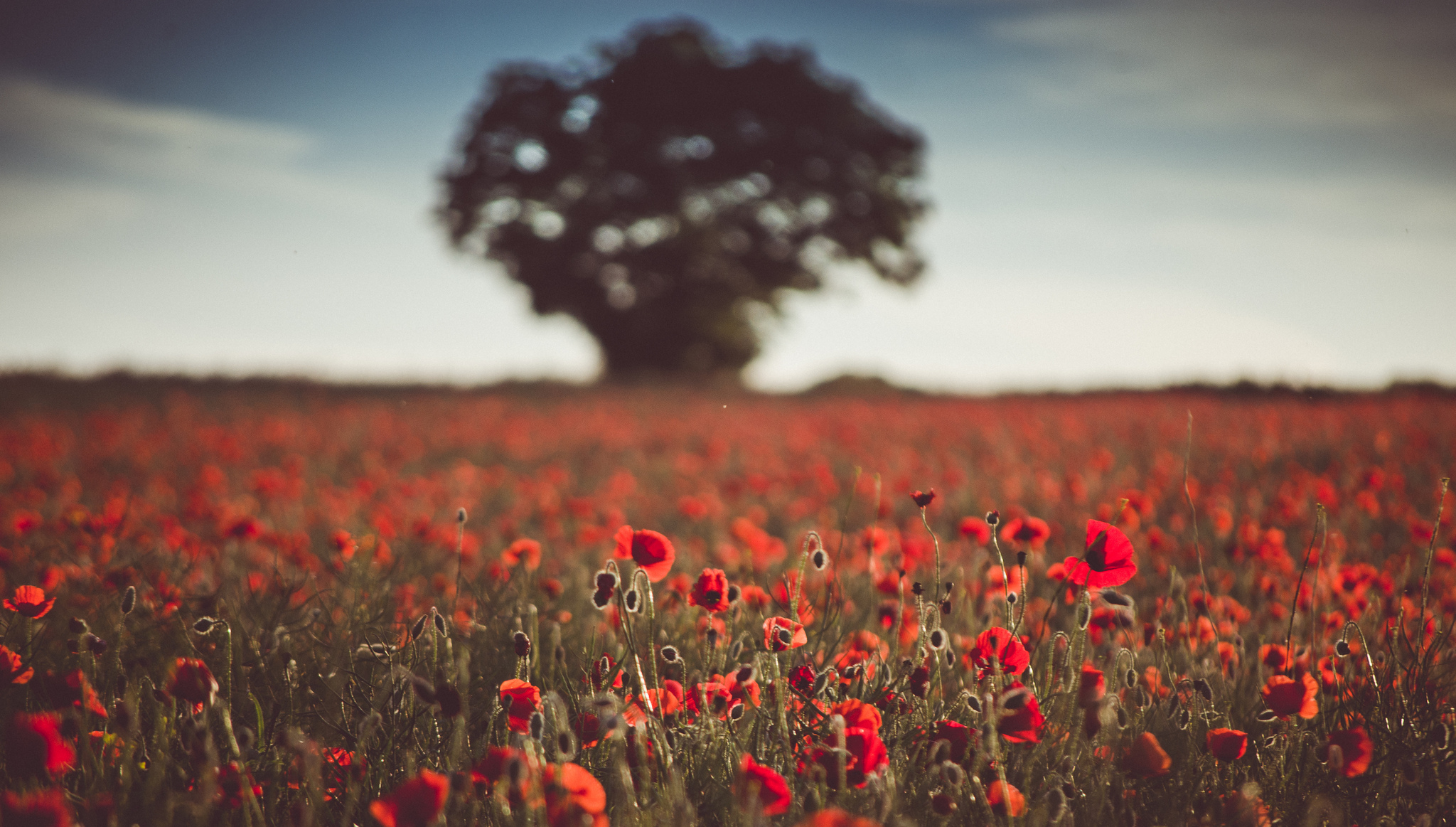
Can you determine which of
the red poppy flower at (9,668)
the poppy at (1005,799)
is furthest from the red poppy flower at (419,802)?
the red poppy flower at (9,668)

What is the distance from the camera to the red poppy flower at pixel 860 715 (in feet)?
3.96

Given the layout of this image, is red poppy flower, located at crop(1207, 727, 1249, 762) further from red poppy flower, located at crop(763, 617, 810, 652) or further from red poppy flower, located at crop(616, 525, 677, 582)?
red poppy flower, located at crop(616, 525, 677, 582)

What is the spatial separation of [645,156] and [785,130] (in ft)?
12.7

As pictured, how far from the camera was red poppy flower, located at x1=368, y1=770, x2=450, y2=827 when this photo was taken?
92 cm

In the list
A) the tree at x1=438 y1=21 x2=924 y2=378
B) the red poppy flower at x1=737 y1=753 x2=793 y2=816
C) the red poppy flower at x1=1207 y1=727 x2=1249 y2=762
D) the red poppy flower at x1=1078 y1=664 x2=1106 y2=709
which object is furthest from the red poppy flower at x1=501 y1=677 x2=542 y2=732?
the tree at x1=438 y1=21 x2=924 y2=378

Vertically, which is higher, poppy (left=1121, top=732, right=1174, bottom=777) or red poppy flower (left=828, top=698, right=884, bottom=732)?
red poppy flower (left=828, top=698, right=884, bottom=732)

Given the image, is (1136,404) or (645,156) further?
(645,156)

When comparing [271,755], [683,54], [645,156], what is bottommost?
[271,755]

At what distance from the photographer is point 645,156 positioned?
21.5 m

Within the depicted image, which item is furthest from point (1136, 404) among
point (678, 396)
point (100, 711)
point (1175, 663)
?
point (100, 711)

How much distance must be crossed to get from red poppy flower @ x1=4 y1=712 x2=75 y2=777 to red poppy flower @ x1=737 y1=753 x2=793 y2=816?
913mm

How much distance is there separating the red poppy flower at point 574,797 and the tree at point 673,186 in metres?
20.6

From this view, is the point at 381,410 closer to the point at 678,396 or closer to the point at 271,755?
the point at 678,396

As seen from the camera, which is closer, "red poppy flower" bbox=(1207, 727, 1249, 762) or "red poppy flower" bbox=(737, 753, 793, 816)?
"red poppy flower" bbox=(737, 753, 793, 816)
